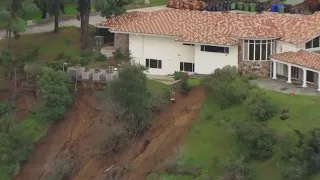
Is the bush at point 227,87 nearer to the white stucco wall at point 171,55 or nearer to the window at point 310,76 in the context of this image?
the white stucco wall at point 171,55

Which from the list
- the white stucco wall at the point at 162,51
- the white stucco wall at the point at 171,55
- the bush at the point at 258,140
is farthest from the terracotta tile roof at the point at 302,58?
the bush at the point at 258,140

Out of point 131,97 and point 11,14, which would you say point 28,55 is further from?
point 131,97

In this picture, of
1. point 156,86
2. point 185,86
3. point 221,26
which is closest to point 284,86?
point 185,86

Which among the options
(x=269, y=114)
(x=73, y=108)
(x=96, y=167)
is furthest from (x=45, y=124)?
(x=269, y=114)

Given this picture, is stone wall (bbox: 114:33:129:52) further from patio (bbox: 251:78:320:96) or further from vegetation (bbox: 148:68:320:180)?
patio (bbox: 251:78:320:96)

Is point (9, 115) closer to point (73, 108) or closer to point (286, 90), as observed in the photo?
point (73, 108)

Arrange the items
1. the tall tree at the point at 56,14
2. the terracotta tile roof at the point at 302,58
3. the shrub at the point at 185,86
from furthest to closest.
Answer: the tall tree at the point at 56,14 → the shrub at the point at 185,86 → the terracotta tile roof at the point at 302,58

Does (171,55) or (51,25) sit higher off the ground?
(51,25)
